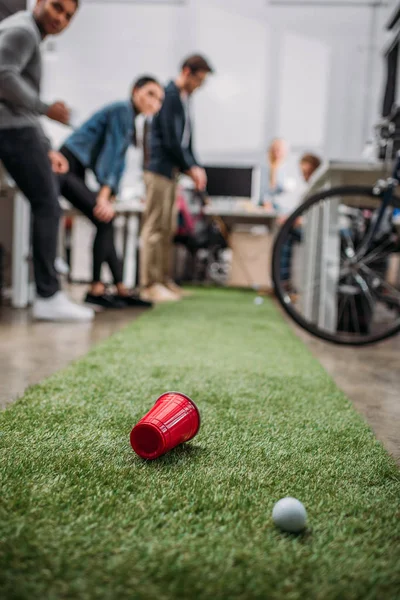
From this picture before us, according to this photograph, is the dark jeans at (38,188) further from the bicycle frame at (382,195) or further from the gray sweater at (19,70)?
the bicycle frame at (382,195)

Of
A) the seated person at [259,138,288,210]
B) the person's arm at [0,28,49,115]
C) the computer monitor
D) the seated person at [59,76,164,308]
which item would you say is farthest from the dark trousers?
the computer monitor

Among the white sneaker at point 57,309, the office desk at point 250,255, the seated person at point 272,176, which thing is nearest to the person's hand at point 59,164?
the white sneaker at point 57,309

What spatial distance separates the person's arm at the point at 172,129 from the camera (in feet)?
12.4

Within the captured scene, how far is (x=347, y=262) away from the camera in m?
2.28

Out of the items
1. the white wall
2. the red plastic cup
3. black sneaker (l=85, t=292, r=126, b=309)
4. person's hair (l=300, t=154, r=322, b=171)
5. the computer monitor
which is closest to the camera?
the red plastic cup

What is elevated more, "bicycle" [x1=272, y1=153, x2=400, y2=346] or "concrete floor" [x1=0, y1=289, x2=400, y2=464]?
"bicycle" [x1=272, y1=153, x2=400, y2=346]

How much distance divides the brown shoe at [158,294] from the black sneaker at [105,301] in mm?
621

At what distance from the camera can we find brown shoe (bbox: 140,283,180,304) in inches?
157

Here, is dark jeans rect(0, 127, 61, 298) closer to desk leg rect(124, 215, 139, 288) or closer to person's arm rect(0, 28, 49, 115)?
person's arm rect(0, 28, 49, 115)

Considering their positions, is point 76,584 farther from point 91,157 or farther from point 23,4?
point 91,157

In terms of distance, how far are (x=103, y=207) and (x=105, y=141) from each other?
387 millimetres

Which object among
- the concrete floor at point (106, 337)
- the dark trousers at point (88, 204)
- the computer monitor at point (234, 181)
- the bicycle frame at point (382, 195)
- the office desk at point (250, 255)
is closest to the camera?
the concrete floor at point (106, 337)

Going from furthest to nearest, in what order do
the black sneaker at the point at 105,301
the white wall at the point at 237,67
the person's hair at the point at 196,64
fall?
1. the white wall at the point at 237,67
2. the person's hair at the point at 196,64
3. the black sneaker at the point at 105,301

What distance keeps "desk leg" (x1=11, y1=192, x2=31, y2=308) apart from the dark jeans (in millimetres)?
787
